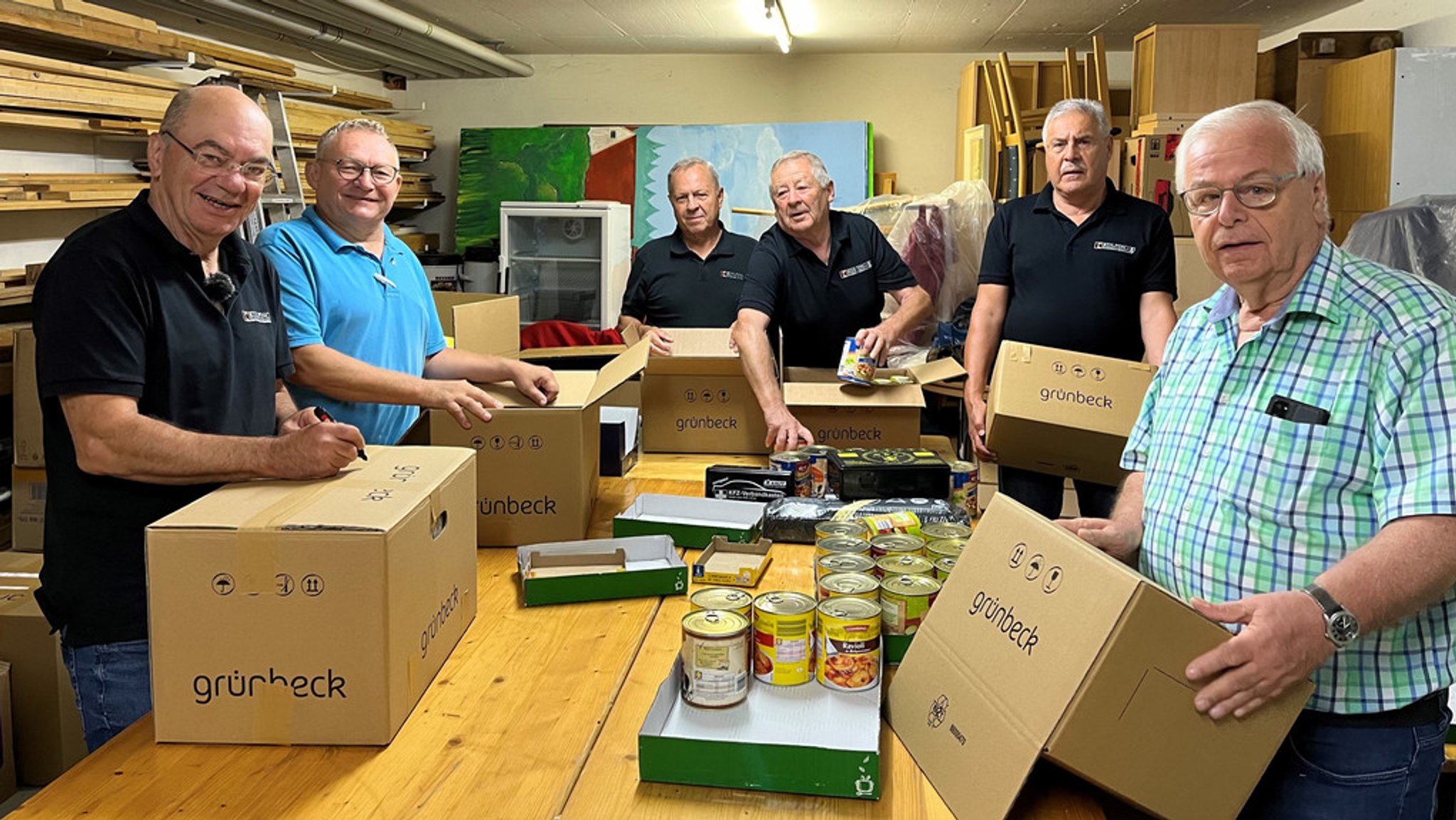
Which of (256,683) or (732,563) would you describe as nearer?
(256,683)

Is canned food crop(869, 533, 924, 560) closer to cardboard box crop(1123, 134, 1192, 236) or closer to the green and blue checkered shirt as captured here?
the green and blue checkered shirt

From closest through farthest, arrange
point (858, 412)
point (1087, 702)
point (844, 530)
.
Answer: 1. point (1087, 702)
2. point (844, 530)
3. point (858, 412)

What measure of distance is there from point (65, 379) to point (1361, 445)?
1.73m

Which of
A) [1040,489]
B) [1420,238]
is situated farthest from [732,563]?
[1420,238]

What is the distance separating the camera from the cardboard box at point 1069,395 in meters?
2.47

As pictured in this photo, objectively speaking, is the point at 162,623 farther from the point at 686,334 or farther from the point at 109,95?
the point at 109,95

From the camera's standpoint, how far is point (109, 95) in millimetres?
4250

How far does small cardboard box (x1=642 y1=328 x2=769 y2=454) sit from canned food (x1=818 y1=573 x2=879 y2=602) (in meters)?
1.46

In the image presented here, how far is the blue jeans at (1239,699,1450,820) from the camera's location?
1.35 metres

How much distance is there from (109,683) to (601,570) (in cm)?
80

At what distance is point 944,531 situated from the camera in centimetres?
187

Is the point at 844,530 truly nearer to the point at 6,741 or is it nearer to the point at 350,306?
the point at 350,306

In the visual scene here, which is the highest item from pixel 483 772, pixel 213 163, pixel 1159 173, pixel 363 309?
pixel 1159 173

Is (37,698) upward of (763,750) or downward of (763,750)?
downward
